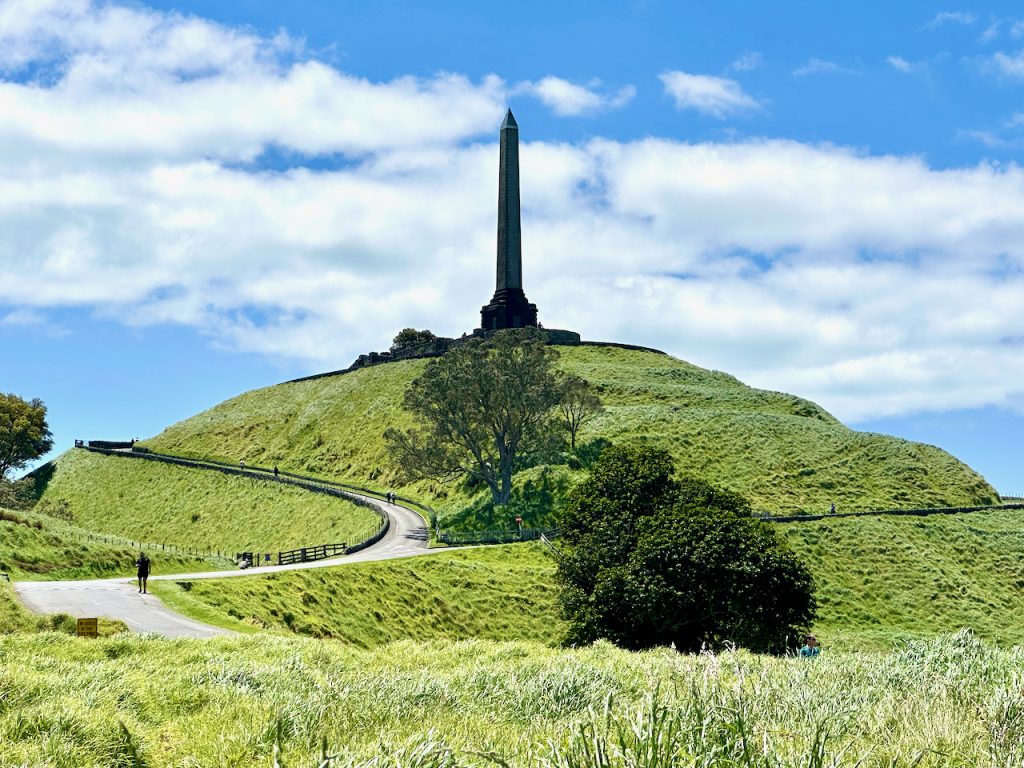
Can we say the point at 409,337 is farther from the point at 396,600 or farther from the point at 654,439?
the point at 396,600

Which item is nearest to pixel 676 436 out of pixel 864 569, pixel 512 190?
pixel 864 569

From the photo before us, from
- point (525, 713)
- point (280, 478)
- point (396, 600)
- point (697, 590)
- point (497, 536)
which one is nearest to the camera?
point (525, 713)

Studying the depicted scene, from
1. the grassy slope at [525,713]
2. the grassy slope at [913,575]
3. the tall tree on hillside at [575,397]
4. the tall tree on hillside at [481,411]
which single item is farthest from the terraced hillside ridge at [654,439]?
the grassy slope at [525,713]

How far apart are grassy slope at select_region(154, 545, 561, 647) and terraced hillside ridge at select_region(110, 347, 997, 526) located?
15382 mm

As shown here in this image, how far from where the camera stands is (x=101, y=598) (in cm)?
3191

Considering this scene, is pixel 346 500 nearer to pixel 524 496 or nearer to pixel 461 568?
pixel 524 496

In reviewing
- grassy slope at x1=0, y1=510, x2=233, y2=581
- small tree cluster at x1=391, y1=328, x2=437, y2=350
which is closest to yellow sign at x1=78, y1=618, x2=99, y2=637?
grassy slope at x1=0, y1=510, x2=233, y2=581

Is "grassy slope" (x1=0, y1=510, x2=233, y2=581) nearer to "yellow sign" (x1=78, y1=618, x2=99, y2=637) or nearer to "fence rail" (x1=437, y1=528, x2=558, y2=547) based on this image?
"yellow sign" (x1=78, y1=618, x2=99, y2=637)

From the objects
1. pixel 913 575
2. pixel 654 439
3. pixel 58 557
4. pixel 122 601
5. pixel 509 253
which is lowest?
pixel 122 601

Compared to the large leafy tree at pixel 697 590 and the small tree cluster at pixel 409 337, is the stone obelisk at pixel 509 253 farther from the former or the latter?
the large leafy tree at pixel 697 590

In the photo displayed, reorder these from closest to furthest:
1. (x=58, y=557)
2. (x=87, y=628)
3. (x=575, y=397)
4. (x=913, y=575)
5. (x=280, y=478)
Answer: (x=87, y=628)
(x=58, y=557)
(x=913, y=575)
(x=575, y=397)
(x=280, y=478)

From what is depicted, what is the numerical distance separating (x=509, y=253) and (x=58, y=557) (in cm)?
6991

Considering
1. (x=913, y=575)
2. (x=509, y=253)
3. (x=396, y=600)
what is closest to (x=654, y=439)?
(x=913, y=575)

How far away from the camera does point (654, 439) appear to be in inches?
3194
